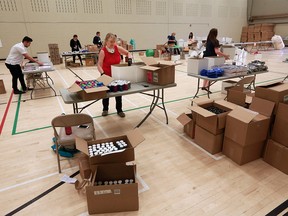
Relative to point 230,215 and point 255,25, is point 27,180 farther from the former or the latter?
point 255,25

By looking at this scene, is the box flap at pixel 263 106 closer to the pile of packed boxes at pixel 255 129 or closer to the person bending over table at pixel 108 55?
the pile of packed boxes at pixel 255 129

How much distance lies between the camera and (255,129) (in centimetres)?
224

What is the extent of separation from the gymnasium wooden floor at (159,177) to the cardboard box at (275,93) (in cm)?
77

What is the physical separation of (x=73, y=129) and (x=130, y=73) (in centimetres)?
125

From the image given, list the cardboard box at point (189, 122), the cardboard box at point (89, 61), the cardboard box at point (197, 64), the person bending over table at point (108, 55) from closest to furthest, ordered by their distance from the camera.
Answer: the cardboard box at point (189, 122) < the person bending over table at point (108, 55) < the cardboard box at point (197, 64) < the cardboard box at point (89, 61)

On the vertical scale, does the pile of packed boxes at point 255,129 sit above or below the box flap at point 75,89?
below

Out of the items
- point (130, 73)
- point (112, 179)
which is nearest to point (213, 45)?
point (130, 73)

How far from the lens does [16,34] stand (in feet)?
35.3

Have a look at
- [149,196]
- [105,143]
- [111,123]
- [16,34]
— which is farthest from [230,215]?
[16,34]

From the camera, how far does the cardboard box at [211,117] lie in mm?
2422

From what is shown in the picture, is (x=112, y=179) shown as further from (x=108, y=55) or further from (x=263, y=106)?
(x=108, y=55)

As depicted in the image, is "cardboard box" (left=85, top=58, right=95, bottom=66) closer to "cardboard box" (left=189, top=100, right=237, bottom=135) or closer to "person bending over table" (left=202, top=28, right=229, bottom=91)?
"person bending over table" (left=202, top=28, right=229, bottom=91)

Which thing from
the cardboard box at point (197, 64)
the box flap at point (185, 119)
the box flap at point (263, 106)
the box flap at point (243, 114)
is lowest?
the box flap at point (185, 119)

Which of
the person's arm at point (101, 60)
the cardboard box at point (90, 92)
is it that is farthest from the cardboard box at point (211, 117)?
the person's arm at point (101, 60)
